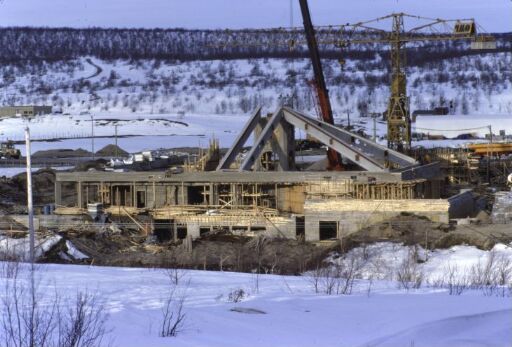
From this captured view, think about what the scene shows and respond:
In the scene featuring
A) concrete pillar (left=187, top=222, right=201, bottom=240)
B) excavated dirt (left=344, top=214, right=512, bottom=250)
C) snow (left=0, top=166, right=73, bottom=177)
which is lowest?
concrete pillar (left=187, top=222, right=201, bottom=240)

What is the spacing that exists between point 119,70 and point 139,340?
465 feet

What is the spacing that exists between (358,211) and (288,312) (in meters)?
16.6

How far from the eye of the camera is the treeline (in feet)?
508

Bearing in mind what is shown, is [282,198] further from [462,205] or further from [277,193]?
[462,205]

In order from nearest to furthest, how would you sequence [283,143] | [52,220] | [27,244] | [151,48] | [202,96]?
1. [27,244]
2. [52,220]
3. [283,143]
4. [202,96]
5. [151,48]

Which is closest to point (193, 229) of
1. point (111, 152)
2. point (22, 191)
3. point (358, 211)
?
point (358, 211)

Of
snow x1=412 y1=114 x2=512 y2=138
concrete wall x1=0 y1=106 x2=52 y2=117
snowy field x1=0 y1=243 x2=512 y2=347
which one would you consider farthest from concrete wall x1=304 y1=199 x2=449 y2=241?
concrete wall x1=0 y1=106 x2=52 y2=117

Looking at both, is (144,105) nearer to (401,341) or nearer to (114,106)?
(114,106)

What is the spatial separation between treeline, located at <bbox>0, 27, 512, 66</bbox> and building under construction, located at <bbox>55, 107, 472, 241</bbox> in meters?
110

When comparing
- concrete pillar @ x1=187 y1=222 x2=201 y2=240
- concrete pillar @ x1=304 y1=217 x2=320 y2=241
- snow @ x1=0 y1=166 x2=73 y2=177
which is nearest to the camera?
concrete pillar @ x1=304 y1=217 x2=320 y2=241

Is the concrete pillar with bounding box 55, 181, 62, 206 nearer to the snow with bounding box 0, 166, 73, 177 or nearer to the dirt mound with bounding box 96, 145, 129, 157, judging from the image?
the snow with bounding box 0, 166, 73, 177

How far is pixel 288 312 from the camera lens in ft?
29.7

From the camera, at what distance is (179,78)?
5315 inches

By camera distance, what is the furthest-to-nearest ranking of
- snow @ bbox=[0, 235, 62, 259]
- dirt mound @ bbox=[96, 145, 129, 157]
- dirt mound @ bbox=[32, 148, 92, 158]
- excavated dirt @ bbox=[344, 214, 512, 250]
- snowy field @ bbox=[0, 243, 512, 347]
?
1. dirt mound @ bbox=[96, 145, 129, 157]
2. dirt mound @ bbox=[32, 148, 92, 158]
3. excavated dirt @ bbox=[344, 214, 512, 250]
4. snow @ bbox=[0, 235, 62, 259]
5. snowy field @ bbox=[0, 243, 512, 347]
